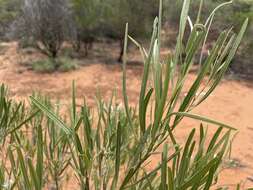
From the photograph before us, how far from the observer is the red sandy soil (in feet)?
23.2

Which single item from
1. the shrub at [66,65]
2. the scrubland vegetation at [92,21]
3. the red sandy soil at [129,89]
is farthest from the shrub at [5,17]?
the shrub at [66,65]

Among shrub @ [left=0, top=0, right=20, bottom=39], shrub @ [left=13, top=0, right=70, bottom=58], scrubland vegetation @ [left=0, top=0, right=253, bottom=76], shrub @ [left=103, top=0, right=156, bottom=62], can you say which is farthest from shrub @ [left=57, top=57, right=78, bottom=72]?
shrub @ [left=0, top=0, right=20, bottom=39]

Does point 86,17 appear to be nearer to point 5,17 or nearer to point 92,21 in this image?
point 92,21

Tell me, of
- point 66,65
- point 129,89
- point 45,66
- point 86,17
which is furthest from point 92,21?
point 129,89

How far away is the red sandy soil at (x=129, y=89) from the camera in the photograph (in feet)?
23.2

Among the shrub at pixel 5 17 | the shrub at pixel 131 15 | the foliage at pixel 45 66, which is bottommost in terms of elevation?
the foliage at pixel 45 66

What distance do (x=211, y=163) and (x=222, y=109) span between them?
788cm

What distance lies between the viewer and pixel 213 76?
3.72 feet

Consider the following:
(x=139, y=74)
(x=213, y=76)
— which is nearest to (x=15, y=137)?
(x=213, y=76)

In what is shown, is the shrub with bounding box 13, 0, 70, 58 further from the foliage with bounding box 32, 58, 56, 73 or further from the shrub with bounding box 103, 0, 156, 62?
the shrub with bounding box 103, 0, 156, 62

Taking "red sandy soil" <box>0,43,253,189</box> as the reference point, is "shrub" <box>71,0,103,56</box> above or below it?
above

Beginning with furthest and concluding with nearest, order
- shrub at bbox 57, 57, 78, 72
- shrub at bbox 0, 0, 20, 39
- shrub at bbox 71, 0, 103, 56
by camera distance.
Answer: shrub at bbox 0, 0, 20, 39, shrub at bbox 71, 0, 103, 56, shrub at bbox 57, 57, 78, 72

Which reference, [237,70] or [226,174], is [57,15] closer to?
[237,70]

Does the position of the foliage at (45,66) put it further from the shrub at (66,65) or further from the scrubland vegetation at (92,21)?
the scrubland vegetation at (92,21)
